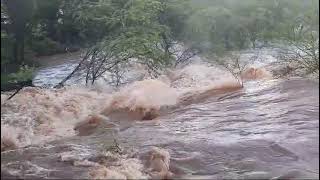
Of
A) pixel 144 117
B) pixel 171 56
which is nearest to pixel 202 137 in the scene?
pixel 144 117

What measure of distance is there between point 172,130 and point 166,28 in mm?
5076

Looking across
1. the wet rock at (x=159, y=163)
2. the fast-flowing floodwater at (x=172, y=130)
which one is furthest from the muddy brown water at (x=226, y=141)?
the wet rock at (x=159, y=163)

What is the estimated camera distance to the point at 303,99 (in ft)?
34.1

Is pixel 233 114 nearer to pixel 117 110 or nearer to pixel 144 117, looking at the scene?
pixel 144 117

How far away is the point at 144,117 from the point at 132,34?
206 centimetres

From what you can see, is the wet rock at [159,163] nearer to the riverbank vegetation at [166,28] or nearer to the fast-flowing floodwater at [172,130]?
the fast-flowing floodwater at [172,130]

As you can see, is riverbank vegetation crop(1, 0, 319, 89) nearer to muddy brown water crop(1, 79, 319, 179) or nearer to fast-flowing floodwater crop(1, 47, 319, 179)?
fast-flowing floodwater crop(1, 47, 319, 179)

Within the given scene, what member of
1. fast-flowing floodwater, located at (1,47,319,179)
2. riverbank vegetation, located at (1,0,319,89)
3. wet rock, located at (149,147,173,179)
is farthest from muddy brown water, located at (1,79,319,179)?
riverbank vegetation, located at (1,0,319,89)

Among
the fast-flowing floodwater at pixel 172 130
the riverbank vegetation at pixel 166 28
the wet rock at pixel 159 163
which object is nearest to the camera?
the wet rock at pixel 159 163

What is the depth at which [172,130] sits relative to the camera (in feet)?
31.6

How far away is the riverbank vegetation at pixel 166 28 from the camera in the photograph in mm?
11992

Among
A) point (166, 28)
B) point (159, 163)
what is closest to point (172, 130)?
point (159, 163)

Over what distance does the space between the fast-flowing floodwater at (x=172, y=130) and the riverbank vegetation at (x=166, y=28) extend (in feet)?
2.54

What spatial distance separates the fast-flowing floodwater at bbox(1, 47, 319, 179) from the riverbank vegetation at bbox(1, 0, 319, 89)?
0.77 metres
